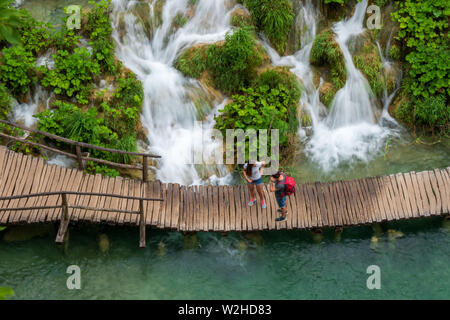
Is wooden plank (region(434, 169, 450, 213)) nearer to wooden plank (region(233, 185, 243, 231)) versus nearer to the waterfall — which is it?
the waterfall

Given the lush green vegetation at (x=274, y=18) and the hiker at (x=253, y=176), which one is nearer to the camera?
the hiker at (x=253, y=176)

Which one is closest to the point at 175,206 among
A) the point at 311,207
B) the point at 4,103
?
the point at 311,207

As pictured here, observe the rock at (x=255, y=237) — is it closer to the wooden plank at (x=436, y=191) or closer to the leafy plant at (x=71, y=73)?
the wooden plank at (x=436, y=191)

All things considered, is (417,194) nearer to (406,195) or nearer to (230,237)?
(406,195)

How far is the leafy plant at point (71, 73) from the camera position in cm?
1447

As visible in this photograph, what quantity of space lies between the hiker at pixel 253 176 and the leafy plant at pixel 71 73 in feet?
16.8

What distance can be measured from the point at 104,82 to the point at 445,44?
973 cm

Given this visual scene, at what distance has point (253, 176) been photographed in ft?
40.0

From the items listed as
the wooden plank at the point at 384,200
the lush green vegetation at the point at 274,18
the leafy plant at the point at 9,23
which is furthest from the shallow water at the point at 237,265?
the leafy plant at the point at 9,23

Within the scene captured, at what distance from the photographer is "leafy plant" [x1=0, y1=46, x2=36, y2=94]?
14281 millimetres

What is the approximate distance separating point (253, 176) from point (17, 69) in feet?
23.0

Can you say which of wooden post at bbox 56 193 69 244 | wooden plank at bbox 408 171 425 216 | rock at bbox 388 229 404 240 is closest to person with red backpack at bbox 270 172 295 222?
rock at bbox 388 229 404 240

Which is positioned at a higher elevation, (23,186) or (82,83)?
(82,83)

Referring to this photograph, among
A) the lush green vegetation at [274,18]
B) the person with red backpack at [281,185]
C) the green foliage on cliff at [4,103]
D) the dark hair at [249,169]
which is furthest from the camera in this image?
the lush green vegetation at [274,18]
